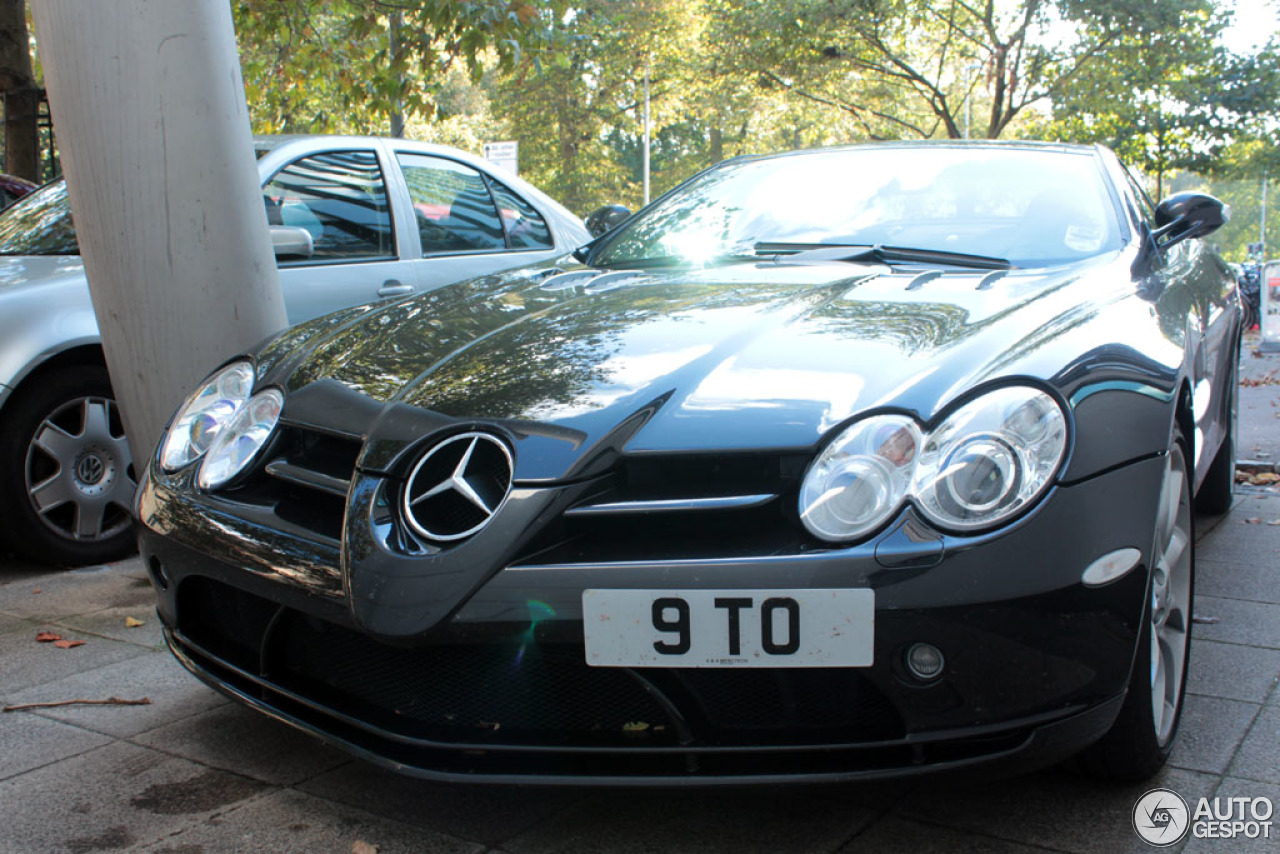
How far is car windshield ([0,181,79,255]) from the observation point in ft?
15.2

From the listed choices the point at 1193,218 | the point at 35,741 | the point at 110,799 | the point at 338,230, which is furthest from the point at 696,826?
the point at 338,230

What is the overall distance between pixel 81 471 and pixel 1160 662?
3541 mm

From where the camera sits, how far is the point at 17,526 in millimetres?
4090

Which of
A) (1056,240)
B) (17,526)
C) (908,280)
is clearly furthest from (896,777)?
(17,526)

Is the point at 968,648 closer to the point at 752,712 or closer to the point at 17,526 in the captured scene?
the point at 752,712

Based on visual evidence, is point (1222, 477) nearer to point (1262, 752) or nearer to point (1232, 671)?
point (1232, 671)

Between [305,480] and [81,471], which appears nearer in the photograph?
[305,480]

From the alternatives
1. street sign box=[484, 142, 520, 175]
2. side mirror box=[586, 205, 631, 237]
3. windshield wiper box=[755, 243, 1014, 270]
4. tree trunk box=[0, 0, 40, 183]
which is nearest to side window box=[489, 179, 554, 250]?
side mirror box=[586, 205, 631, 237]

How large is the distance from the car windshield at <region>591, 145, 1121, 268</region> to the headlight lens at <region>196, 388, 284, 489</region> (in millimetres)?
1264

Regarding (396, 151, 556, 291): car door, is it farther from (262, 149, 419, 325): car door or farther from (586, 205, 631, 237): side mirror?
(586, 205, 631, 237): side mirror

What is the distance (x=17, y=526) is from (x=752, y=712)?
3.13 metres

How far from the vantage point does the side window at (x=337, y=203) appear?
487cm

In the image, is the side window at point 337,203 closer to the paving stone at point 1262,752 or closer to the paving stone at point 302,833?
the paving stone at point 302,833

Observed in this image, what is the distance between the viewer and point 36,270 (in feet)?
14.3
